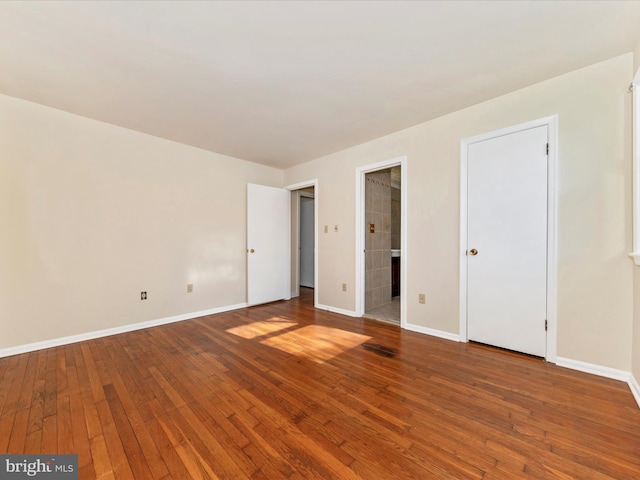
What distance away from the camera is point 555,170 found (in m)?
2.28

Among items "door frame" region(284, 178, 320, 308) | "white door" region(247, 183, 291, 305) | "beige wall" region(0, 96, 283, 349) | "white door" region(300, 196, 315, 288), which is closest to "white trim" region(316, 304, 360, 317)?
"door frame" region(284, 178, 320, 308)

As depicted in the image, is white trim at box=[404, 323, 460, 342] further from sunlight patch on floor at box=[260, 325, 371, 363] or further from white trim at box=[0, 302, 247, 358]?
white trim at box=[0, 302, 247, 358]

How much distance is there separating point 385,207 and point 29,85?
175 inches

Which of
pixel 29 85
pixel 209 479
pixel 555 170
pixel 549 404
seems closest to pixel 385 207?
pixel 555 170

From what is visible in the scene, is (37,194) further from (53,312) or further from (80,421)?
(80,421)

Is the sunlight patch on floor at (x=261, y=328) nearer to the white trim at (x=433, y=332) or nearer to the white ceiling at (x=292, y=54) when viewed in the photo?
the white trim at (x=433, y=332)

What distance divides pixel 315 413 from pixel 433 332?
1916mm

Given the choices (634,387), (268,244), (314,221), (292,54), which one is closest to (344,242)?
(314,221)

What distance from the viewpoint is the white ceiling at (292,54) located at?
63.1 inches

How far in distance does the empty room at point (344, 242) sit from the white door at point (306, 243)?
8.55 ft

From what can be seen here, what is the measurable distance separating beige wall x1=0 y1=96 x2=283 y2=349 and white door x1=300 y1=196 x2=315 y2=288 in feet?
8.15

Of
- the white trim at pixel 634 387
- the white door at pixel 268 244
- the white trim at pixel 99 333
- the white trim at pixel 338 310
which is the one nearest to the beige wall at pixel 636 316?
the white trim at pixel 634 387

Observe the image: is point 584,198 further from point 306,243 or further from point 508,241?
point 306,243

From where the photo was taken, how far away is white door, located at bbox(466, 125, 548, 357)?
2381mm
